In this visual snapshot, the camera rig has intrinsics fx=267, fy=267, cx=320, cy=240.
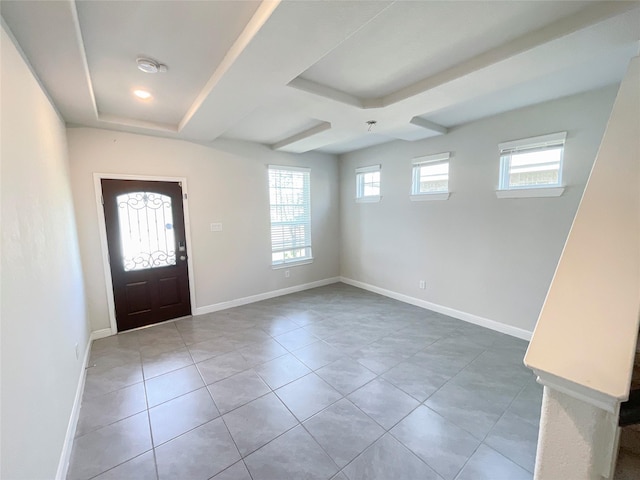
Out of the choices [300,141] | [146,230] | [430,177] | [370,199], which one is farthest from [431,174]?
[146,230]

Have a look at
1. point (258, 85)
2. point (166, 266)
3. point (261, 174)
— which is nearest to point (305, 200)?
point (261, 174)

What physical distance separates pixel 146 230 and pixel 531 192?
15.4 ft

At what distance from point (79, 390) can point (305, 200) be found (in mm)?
3901

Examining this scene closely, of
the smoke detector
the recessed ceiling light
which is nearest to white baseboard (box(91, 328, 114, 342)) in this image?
the recessed ceiling light

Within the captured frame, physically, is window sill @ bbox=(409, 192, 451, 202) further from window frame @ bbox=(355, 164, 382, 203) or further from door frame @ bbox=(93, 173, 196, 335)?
door frame @ bbox=(93, 173, 196, 335)

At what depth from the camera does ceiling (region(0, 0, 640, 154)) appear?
1465 mm

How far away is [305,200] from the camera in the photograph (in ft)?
16.7

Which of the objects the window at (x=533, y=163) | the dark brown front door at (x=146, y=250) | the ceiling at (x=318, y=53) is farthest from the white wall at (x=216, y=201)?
the window at (x=533, y=163)

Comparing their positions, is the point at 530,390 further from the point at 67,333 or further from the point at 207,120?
the point at 207,120

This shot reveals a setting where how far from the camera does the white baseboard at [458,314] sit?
319cm

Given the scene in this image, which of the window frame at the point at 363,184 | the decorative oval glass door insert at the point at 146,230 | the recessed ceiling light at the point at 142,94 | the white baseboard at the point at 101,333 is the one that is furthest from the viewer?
the window frame at the point at 363,184

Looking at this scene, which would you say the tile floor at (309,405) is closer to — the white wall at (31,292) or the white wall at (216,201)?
the white wall at (31,292)

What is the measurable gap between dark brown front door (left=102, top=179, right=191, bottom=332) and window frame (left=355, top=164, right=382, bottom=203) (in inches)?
119

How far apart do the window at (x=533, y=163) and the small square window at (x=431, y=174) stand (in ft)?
2.31
